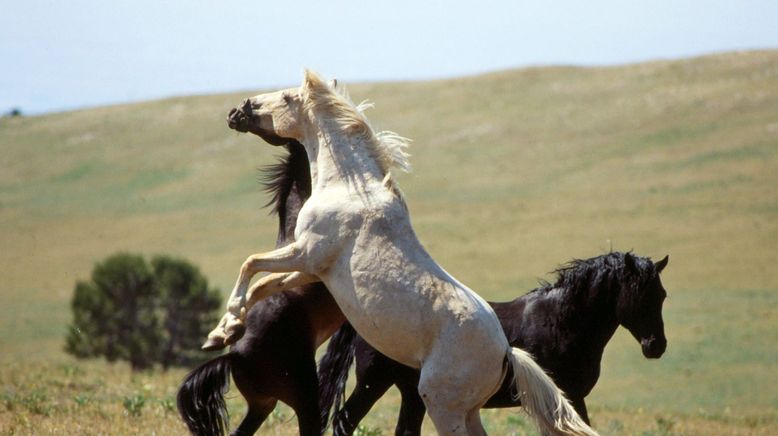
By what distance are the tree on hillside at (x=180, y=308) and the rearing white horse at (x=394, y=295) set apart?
20346 mm

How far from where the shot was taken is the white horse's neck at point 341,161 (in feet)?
21.9

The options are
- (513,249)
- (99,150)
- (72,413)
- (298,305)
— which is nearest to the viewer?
(298,305)

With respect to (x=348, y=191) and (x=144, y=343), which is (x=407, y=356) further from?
(x=144, y=343)

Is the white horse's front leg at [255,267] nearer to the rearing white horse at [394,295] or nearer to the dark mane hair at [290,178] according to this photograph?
the rearing white horse at [394,295]

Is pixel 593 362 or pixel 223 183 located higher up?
pixel 593 362

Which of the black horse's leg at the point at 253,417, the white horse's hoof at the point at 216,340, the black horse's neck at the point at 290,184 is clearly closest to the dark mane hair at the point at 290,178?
the black horse's neck at the point at 290,184

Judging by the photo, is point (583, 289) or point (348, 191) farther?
point (583, 289)

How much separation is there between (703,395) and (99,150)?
53398mm

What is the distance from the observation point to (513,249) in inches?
1711

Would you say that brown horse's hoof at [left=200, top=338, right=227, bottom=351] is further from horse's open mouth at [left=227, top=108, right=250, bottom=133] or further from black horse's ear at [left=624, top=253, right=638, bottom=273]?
black horse's ear at [left=624, top=253, right=638, bottom=273]

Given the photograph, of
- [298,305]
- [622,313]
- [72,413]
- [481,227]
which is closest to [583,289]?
[622,313]

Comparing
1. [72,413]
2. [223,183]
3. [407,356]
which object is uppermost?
[407,356]

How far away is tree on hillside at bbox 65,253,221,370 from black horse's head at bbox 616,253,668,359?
63.6ft

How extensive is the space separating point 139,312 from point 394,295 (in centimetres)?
2141
